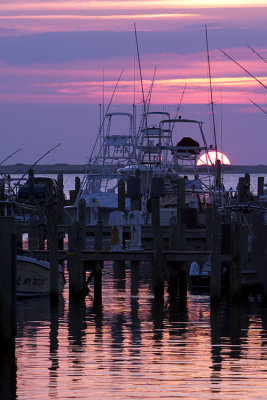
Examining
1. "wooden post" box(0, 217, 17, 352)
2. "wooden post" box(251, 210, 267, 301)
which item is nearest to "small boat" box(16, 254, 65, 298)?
"wooden post" box(251, 210, 267, 301)

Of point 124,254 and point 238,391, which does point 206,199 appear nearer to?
point 124,254

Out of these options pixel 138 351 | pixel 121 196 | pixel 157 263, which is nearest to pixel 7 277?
pixel 138 351

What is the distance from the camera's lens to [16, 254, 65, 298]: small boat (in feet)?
75.5

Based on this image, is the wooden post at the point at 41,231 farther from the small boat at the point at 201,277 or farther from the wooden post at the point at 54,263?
the wooden post at the point at 54,263

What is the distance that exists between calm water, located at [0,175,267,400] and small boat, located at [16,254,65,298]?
0.31 meters

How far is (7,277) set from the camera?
50.3 ft

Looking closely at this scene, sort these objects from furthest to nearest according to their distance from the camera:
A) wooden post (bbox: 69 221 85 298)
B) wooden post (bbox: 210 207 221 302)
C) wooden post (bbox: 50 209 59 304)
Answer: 1. wooden post (bbox: 69 221 85 298)
2. wooden post (bbox: 50 209 59 304)
3. wooden post (bbox: 210 207 221 302)

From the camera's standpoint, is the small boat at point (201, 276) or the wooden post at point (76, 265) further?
the small boat at point (201, 276)

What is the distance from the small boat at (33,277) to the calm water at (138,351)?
31cm

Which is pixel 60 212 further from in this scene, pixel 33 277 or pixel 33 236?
pixel 33 277

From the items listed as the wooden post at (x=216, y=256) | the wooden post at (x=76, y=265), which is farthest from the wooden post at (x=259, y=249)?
the wooden post at (x=76, y=265)

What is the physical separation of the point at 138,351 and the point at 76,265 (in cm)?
617

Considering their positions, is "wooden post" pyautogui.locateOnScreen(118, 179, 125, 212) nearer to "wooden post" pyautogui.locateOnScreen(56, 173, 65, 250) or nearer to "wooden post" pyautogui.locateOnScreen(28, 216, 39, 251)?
"wooden post" pyautogui.locateOnScreen(56, 173, 65, 250)

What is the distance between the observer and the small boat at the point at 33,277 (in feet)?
75.5
